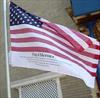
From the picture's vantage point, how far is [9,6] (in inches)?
259

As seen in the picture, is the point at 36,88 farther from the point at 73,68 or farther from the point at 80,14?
the point at 73,68

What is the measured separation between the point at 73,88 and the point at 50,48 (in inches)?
108

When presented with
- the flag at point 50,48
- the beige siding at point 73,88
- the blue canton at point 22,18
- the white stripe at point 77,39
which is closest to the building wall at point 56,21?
the beige siding at point 73,88

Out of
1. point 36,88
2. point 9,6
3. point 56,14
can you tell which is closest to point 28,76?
point 36,88

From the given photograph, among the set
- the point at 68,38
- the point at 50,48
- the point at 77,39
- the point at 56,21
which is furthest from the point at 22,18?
the point at 56,21

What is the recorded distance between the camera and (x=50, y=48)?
6145mm

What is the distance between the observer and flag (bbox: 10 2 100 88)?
239 inches

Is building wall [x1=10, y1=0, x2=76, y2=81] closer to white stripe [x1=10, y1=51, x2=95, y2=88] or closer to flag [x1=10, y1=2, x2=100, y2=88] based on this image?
flag [x1=10, y1=2, x2=100, y2=88]

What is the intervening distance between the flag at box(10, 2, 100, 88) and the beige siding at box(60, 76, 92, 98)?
2.16 metres

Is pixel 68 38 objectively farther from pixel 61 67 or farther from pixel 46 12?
pixel 46 12

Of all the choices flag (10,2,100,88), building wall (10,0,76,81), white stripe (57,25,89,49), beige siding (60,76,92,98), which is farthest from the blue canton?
building wall (10,0,76,81)

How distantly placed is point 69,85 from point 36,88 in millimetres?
913

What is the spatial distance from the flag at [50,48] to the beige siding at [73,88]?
216 centimetres

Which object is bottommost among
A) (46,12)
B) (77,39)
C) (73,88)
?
(73,88)
